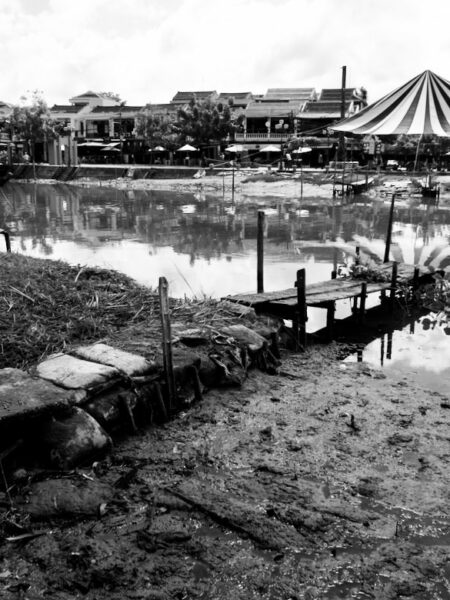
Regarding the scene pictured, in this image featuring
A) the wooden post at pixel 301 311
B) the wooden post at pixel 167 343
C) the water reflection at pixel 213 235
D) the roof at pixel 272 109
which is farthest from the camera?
the roof at pixel 272 109

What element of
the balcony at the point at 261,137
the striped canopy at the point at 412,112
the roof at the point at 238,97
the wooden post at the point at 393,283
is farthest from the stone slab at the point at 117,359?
the roof at the point at 238,97

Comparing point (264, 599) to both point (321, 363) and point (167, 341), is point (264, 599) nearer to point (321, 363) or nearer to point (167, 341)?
point (167, 341)

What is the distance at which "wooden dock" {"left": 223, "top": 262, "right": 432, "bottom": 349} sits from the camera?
8555mm

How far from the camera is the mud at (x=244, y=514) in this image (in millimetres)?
3510

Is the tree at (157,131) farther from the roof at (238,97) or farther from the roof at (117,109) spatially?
the roof at (238,97)

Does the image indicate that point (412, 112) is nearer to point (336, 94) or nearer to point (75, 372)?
point (75, 372)

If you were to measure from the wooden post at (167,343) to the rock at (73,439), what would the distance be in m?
0.95

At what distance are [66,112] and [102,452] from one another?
2399 inches

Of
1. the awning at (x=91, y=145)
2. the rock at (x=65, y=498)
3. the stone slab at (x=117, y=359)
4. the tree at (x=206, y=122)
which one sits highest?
the tree at (x=206, y=122)

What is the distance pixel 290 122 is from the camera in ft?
155

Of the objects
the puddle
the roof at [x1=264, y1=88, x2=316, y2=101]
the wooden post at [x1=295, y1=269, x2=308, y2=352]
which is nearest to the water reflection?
the wooden post at [x1=295, y1=269, x2=308, y2=352]

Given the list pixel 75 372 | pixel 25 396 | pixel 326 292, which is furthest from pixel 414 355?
pixel 25 396

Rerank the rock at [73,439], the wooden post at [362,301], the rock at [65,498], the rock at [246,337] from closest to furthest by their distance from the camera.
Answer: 1. the rock at [65,498]
2. the rock at [73,439]
3. the rock at [246,337]
4. the wooden post at [362,301]

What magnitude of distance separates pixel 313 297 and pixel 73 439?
5389 millimetres
